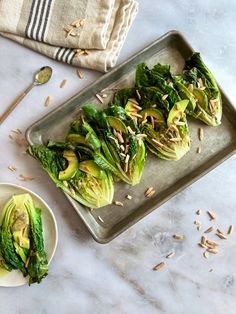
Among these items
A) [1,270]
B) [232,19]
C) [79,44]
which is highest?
[232,19]

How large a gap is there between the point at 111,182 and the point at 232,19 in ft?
2.16

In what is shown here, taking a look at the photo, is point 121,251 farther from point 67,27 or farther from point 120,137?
point 67,27

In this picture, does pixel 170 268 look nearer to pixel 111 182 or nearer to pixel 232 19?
pixel 111 182

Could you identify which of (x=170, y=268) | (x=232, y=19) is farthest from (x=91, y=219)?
(x=232, y=19)

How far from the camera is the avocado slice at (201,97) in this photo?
180cm

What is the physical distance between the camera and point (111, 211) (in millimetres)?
1826

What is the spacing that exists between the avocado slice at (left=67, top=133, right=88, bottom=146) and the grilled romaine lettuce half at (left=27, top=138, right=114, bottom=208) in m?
0.02

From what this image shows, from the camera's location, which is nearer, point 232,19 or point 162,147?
point 162,147

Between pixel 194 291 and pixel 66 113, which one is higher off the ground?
pixel 66 113

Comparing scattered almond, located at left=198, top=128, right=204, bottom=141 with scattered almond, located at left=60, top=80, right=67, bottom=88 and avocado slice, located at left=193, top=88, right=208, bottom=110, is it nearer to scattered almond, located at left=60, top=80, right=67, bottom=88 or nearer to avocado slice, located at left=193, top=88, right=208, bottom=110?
avocado slice, located at left=193, top=88, right=208, bottom=110

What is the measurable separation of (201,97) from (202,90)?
0.02 m

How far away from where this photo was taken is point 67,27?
1.85m

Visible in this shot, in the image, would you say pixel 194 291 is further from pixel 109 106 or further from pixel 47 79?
pixel 47 79

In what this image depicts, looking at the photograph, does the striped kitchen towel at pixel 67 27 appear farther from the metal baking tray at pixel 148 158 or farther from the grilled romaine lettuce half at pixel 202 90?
the grilled romaine lettuce half at pixel 202 90
